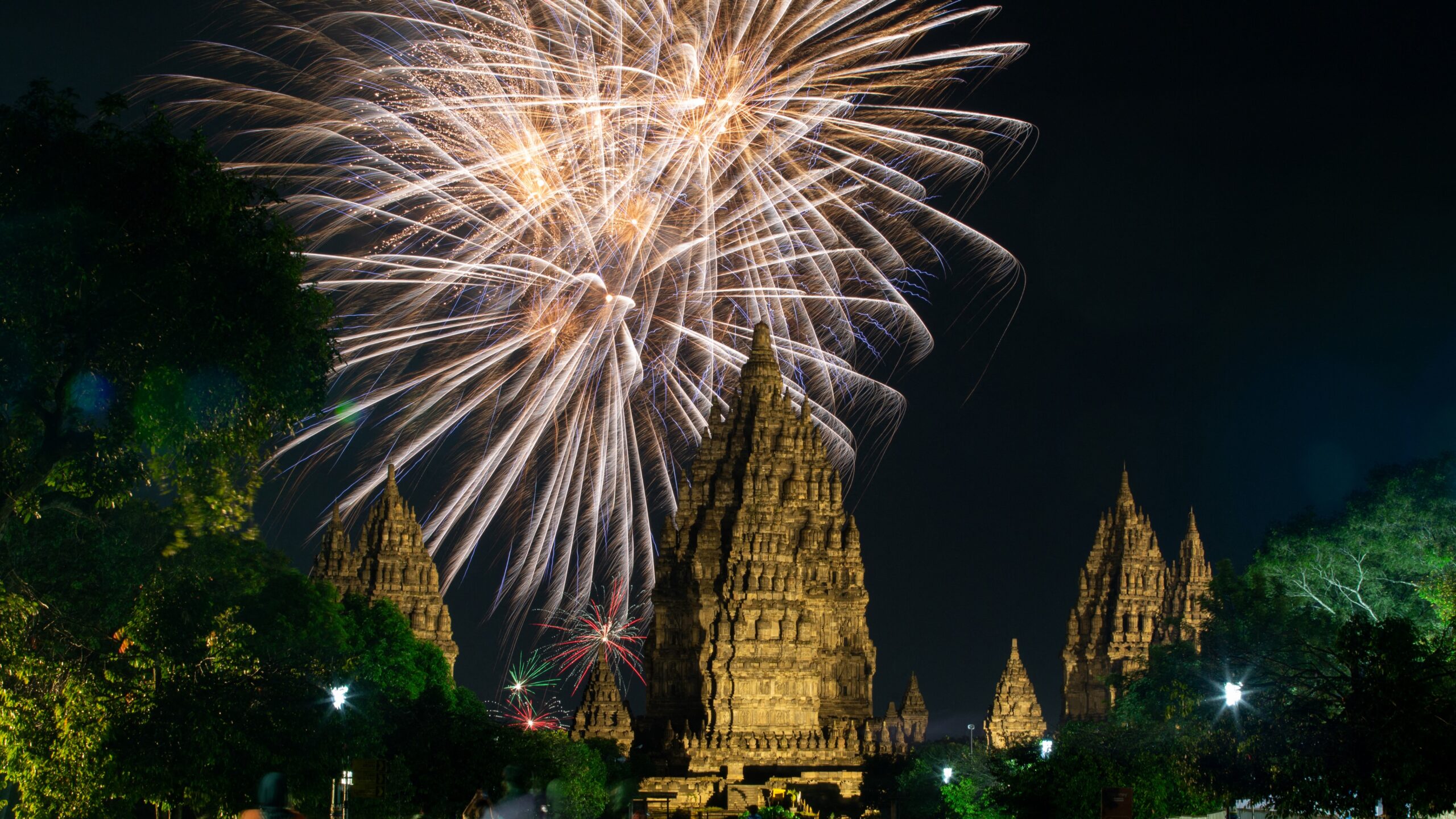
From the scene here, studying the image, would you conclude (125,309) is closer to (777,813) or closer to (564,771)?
(564,771)

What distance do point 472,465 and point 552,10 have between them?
16.0m

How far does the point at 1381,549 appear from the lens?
195 feet

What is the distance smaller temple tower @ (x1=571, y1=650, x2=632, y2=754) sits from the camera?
81.7 metres

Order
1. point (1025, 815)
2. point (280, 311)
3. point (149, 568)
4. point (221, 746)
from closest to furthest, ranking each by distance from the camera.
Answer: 1. point (280, 311)
2. point (221, 746)
3. point (149, 568)
4. point (1025, 815)

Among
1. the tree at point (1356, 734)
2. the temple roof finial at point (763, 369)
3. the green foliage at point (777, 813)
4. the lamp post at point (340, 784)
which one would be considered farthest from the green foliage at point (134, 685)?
the temple roof finial at point (763, 369)

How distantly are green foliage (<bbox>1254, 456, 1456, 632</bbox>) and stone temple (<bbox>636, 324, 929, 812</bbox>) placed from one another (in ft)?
81.2

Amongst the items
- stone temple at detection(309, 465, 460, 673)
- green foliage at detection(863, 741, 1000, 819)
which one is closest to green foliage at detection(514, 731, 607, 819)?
green foliage at detection(863, 741, 1000, 819)

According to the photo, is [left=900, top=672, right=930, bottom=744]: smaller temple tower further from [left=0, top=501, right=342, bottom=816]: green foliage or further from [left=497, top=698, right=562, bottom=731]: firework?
[left=0, top=501, right=342, bottom=816]: green foliage

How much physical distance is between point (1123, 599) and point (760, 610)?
3597 cm

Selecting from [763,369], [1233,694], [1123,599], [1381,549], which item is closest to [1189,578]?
[1123,599]

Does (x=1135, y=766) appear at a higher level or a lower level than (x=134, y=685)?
lower

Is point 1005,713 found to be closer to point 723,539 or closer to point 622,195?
point 723,539

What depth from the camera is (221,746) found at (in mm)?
29516

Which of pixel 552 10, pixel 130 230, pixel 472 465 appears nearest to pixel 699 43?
pixel 552 10
